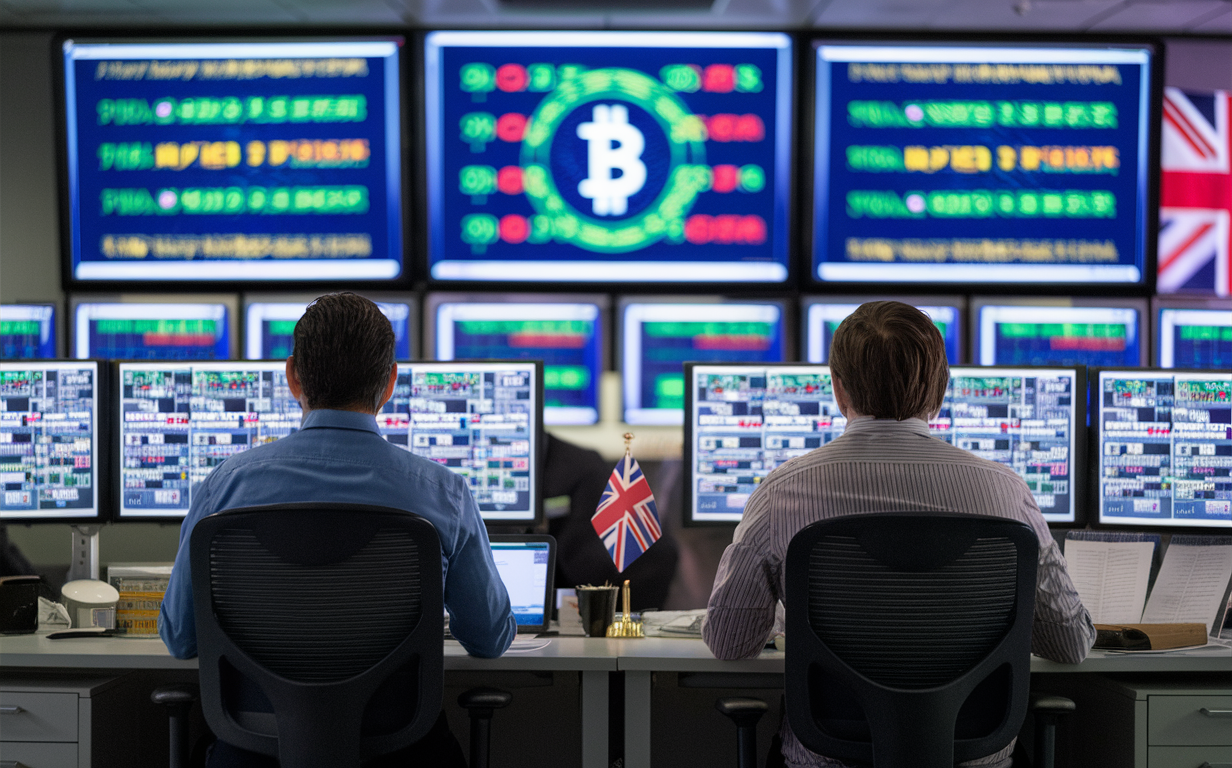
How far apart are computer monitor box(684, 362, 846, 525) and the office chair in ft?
3.42

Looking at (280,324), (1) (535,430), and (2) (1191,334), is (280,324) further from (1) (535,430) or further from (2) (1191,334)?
(2) (1191,334)

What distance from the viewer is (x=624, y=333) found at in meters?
2.74

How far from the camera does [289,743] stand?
50.1 inches

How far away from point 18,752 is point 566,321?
1.76 m

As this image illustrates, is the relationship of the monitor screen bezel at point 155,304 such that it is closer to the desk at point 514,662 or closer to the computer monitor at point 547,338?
the computer monitor at point 547,338

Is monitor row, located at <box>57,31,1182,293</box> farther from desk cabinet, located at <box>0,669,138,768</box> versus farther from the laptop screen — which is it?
desk cabinet, located at <box>0,669,138,768</box>

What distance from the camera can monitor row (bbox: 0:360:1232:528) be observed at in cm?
218

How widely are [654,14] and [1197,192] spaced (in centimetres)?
193

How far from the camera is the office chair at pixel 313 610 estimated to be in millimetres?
1247

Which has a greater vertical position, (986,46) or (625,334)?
(986,46)

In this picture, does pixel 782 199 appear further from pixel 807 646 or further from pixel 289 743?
pixel 289 743

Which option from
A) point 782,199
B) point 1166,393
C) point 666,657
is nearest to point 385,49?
point 782,199

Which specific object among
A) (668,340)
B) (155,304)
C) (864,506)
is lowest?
(864,506)

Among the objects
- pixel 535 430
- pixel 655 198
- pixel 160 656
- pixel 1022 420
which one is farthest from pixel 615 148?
pixel 160 656
